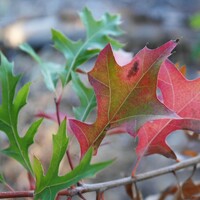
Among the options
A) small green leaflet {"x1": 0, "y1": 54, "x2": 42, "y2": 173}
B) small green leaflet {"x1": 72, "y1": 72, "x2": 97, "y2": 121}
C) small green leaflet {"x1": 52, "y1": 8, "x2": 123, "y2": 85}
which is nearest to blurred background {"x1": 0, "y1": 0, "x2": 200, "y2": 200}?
small green leaflet {"x1": 52, "y1": 8, "x2": 123, "y2": 85}

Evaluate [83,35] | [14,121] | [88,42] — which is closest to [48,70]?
[88,42]

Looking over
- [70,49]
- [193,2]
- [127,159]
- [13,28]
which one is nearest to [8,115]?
[70,49]

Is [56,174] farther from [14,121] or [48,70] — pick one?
[48,70]

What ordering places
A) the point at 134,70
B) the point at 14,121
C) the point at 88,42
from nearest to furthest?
the point at 134,70
the point at 14,121
the point at 88,42

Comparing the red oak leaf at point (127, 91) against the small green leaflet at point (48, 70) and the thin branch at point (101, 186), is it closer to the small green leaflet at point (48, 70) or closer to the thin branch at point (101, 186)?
the thin branch at point (101, 186)

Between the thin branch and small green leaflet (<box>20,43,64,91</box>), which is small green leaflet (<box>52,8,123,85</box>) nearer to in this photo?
small green leaflet (<box>20,43,64,91</box>)

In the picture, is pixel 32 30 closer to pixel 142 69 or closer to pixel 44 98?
pixel 44 98
